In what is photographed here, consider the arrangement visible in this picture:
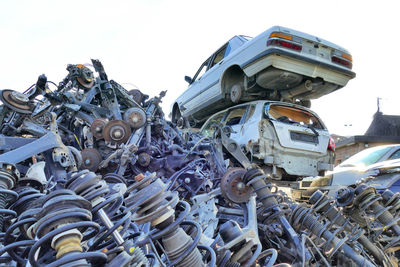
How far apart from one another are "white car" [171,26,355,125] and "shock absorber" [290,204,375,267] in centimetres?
351

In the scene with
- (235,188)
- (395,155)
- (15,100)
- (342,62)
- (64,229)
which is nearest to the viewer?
(64,229)

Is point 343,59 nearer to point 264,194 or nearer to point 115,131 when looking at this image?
point 115,131

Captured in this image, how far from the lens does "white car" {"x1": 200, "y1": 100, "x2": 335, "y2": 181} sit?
15.8ft

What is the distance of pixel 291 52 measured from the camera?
5172 mm

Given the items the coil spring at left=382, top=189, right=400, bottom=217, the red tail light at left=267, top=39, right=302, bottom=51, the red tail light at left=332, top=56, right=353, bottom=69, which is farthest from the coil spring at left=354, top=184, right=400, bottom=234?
the red tail light at left=332, top=56, right=353, bottom=69

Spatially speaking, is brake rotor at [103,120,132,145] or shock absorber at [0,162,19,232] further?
brake rotor at [103,120,132,145]

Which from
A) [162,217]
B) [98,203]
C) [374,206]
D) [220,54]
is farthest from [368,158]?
[98,203]

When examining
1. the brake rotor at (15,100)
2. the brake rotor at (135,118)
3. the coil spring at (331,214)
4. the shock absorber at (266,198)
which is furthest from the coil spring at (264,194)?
the brake rotor at (135,118)

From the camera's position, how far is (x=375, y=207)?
2363 mm

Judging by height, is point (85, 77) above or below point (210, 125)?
above

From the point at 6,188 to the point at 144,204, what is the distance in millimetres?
738

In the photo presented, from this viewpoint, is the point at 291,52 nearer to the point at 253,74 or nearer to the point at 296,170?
the point at 253,74

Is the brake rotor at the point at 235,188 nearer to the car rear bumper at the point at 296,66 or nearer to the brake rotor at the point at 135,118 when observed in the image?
the brake rotor at the point at 135,118

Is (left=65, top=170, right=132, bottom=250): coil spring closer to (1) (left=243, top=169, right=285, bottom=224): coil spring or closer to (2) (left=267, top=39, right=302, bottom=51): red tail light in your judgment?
(1) (left=243, top=169, right=285, bottom=224): coil spring
